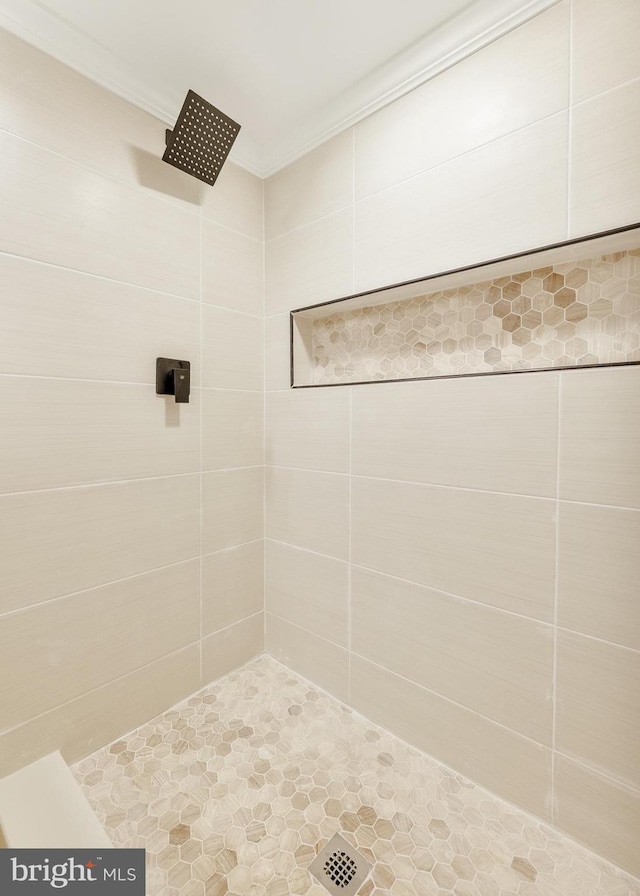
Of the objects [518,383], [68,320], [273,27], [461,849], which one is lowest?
[461,849]

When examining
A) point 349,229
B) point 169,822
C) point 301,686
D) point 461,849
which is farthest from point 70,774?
point 349,229

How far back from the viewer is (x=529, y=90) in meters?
1.04

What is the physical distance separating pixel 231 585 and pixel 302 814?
29.5 inches

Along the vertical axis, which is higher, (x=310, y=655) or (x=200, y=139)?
(x=200, y=139)

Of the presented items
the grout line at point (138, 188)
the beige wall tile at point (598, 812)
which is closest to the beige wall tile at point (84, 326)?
the grout line at point (138, 188)

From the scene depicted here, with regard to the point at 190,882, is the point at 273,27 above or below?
above

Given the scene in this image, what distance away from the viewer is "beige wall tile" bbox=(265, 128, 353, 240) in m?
1.43

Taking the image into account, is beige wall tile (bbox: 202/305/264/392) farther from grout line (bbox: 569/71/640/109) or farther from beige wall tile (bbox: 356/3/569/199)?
grout line (bbox: 569/71/640/109)

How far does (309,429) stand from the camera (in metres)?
1.57

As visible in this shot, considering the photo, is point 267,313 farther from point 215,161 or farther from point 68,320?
point 68,320

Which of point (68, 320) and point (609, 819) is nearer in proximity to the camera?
point (609, 819)

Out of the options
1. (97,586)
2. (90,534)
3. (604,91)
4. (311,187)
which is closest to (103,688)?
(97,586)

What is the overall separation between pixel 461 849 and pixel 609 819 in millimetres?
345

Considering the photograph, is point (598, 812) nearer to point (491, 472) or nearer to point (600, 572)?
point (600, 572)
